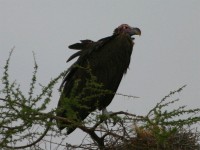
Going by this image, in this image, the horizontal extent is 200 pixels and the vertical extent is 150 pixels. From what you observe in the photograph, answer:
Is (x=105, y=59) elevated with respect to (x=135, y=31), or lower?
lower

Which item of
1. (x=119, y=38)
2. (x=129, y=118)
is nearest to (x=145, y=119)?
(x=129, y=118)

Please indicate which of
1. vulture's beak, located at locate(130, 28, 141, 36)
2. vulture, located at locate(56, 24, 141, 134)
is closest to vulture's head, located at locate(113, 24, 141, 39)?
vulture's beak, located at locate(130, 28, 141, 36)

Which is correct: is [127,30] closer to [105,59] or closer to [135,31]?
[135,31]

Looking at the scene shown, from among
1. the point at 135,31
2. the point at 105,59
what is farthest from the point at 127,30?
the point at 105,59

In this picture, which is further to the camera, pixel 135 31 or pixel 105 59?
pixel 135 31

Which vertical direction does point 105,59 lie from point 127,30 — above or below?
below

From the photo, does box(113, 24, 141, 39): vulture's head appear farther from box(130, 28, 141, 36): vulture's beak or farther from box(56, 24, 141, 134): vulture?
box(56, 24, 141, 134): vulture

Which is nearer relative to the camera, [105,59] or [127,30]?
[105,59]

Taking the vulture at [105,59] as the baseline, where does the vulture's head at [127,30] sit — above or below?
above

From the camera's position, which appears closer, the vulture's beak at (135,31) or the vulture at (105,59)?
the vulture at (105,59)

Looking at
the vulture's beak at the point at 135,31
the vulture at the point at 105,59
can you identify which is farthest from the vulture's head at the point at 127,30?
the vulture at the point at 105,59

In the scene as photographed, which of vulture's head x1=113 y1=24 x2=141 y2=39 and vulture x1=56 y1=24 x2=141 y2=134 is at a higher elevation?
vulture's head x1=113 y1=24 x2=141 y2=39

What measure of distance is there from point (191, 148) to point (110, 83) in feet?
7.10

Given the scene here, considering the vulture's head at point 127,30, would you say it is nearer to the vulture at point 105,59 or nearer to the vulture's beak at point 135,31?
the vulture's beak at point 135,31
